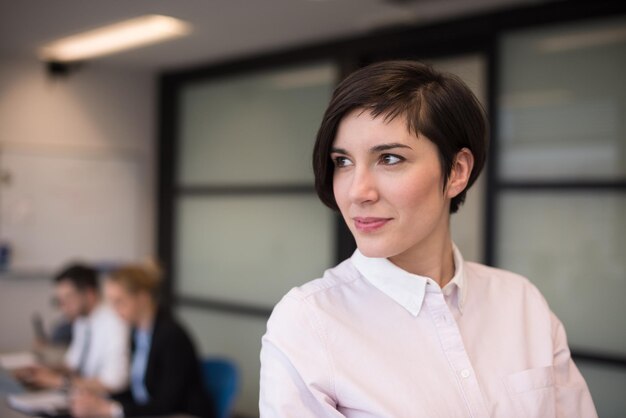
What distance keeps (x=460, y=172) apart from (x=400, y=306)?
10.1 inches

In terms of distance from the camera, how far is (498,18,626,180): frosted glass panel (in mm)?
2941

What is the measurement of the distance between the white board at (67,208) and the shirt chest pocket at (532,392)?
163 inches

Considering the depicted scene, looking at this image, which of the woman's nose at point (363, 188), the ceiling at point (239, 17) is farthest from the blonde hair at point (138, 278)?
the woman's nose at point (363, 188)

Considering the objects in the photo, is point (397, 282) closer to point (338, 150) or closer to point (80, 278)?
point (338, 150)

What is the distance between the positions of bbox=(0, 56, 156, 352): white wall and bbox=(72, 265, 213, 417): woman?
5.44 ft

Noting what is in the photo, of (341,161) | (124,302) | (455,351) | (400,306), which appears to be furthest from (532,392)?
(124,302)

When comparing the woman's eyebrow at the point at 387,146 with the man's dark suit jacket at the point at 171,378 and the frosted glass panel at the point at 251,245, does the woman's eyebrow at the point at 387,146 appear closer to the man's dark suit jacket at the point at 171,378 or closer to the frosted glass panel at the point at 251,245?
the man's dark suit jacket at the point at 171,378

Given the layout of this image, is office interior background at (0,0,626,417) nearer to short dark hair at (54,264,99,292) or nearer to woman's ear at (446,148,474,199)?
short dark hair at (54,264,99,292)

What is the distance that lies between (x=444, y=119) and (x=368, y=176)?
0.51ft

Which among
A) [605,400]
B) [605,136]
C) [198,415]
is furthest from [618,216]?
[198,415]

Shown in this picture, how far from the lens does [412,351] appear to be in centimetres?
105

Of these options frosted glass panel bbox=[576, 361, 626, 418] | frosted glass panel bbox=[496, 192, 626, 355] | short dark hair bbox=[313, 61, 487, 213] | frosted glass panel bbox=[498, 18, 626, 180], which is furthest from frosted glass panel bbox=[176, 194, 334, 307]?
short dark hair bbox=[313, 61, 487, 213]

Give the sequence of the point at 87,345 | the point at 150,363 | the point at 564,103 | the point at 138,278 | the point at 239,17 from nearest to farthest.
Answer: the point at 150,363
the point at 564,103
the point at 138,278
the point at 239,17
the point at 87,345

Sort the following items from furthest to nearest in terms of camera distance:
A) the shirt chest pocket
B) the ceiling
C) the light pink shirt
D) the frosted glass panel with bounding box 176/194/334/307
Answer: the frosted glass panel with bounding box 176/194/334/307, the ceiling, the shirt chest pocket, the light pink shirt
